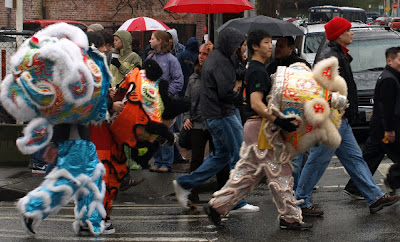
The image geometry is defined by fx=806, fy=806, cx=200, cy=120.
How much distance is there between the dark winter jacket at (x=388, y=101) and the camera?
8508 mm

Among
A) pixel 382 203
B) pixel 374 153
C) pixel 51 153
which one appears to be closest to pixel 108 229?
pixel 51 153

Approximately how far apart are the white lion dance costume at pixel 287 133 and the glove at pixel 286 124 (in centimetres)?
7

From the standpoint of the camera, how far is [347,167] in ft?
26.9

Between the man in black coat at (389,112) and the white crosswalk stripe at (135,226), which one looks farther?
the man in black coat at (389,112)

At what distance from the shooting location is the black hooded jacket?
25.7 feet

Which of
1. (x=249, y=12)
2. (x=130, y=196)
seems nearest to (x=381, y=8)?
(x=249, y=12)

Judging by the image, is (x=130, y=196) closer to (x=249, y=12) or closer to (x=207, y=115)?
(x=207, y=115)

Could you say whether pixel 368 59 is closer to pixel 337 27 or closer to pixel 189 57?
pixel 189 57

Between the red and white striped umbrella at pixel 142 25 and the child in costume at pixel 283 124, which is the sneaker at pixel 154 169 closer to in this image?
the child in costume at pixel 283 124

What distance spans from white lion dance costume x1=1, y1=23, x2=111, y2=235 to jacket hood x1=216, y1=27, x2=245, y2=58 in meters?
1.48

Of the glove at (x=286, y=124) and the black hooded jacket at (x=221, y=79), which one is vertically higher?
the black hooded jacket at (x=221, y=79)

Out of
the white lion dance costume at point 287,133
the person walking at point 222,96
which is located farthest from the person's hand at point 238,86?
the white lion dance costume at point 287,133

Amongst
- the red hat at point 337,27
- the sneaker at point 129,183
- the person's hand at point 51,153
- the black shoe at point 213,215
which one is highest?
the red hat at point 337,27

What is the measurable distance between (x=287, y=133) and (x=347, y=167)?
1412 millimetres
